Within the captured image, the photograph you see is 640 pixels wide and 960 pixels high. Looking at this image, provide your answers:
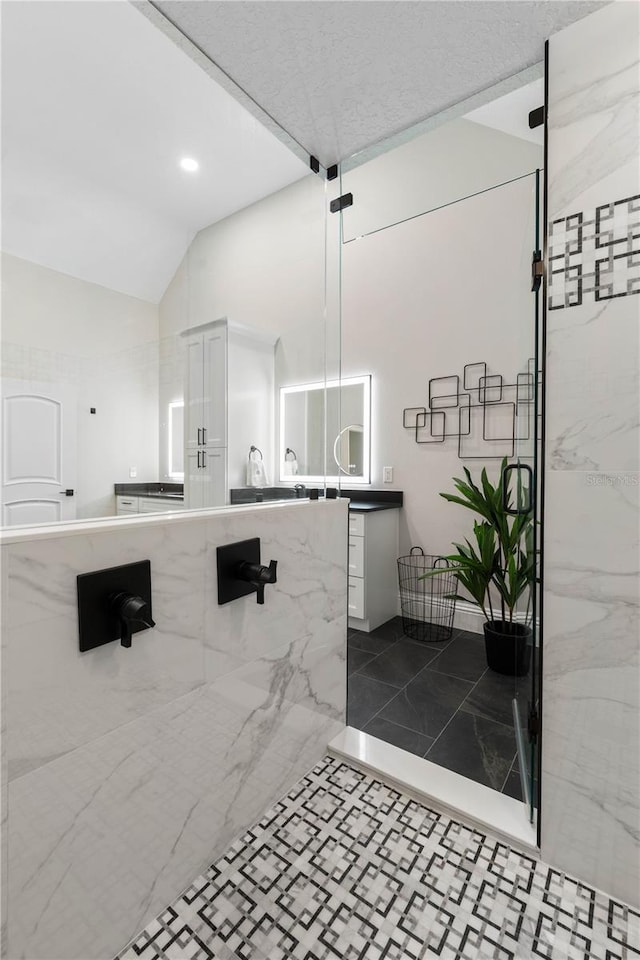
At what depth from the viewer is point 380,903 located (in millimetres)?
1014

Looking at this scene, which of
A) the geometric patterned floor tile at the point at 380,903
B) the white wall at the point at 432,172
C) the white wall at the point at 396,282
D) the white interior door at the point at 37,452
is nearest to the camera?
the white interior door at the point at 37,452

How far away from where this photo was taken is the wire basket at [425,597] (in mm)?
2826

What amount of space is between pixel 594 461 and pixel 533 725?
2.44 feet

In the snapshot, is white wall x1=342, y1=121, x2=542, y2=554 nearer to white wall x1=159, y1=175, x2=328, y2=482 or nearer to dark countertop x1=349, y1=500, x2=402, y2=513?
dark countertop x1=349, y1=500, x2=402, y2=513

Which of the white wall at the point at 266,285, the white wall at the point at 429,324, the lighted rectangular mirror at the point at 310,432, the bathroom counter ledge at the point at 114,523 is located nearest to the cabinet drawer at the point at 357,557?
the white wall at the point at 429,324

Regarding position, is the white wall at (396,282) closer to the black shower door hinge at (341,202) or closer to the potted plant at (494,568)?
the black shower door hinge at (341,202)

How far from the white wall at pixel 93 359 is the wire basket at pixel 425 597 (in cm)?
232

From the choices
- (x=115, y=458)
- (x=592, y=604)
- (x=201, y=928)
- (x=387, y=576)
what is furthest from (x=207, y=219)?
(x=387, y=576)

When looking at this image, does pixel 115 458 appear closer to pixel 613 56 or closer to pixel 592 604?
pixel 592 604

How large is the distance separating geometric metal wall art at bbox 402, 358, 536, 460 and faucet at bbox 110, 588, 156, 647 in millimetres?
2298

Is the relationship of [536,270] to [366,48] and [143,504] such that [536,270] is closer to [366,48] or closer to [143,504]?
[366,48]

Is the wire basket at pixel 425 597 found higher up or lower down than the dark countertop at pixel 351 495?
lower down

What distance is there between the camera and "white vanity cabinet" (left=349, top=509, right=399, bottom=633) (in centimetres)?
275

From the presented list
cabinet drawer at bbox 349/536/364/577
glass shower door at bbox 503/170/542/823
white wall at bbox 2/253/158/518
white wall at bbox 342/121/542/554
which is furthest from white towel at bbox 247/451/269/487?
cabinet drawer at bbox 349/536/364/577
